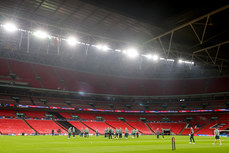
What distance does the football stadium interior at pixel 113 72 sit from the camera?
2503 cm

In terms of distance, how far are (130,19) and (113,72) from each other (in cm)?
4856

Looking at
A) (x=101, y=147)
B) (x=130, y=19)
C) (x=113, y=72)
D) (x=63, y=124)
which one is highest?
(x=113, y=72)

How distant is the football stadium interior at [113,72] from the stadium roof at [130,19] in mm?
124

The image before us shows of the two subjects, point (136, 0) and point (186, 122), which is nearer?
point (136, 0)

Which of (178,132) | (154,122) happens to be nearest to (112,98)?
(154,122)

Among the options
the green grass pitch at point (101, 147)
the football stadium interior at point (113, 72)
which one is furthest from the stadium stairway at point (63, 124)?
the green grass pitch at point (101, 147)

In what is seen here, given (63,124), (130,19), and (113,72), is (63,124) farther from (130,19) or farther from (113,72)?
(130,19)

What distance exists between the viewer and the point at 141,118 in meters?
67.1

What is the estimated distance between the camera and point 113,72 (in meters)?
73.9

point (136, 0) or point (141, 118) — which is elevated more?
point (136, 0)

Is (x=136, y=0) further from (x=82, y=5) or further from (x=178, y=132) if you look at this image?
(x=178, y=132)

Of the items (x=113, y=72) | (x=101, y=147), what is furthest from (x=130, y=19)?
(x=113, y=72)

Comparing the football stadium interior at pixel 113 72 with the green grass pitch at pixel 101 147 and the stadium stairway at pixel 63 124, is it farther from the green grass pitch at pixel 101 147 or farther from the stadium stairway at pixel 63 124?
the green grass pitch at pixel 101 147

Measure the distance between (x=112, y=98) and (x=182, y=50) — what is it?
3834 centimetres
